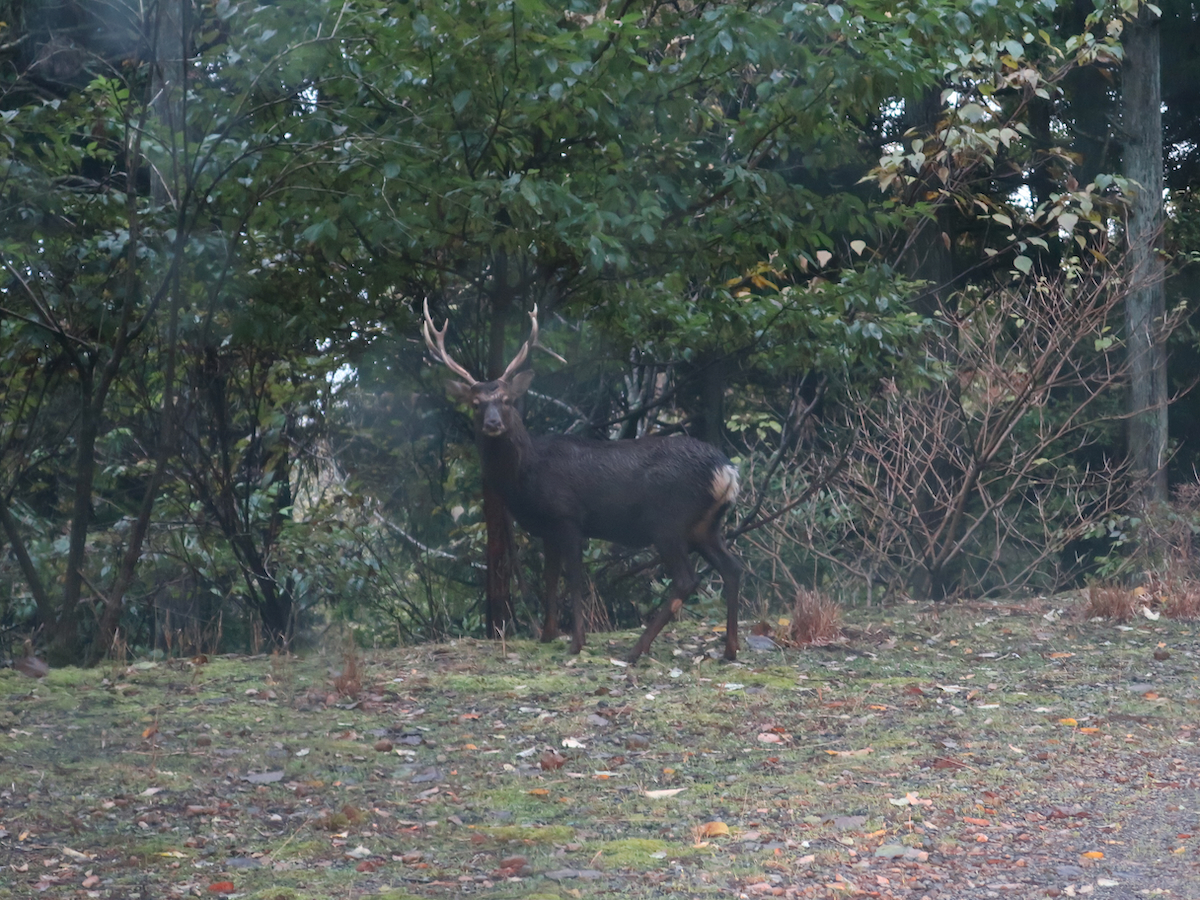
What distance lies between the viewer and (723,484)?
9.62 m

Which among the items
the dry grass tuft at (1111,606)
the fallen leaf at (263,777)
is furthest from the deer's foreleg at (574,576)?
the dry grass tuft at (1111,606)

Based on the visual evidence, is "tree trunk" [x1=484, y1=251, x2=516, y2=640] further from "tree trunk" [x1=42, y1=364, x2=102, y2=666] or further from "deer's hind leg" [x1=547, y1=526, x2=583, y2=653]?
"tree trunk" [x1=42, y1=364, x2=102, y2=666]

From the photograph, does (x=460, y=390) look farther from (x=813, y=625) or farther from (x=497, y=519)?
(x=813, y=625)

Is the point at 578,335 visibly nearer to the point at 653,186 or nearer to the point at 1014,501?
the point at 653,186

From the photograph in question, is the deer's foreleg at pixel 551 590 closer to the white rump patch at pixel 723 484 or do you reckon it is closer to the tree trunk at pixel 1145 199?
the white rump patch at pixel 723 484

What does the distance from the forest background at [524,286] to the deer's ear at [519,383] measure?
75 centimetres

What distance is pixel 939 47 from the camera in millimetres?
9523

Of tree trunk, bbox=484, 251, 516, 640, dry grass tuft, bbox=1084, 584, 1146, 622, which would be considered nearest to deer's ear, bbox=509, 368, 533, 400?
tree trunk, bbox=484, 251, 516, 640

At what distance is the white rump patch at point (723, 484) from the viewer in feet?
31.6

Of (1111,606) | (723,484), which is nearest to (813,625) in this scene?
(723,484)

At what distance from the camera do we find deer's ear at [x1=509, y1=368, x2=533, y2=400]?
31.4 ft

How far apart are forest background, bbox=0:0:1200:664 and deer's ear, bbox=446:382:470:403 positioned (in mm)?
732

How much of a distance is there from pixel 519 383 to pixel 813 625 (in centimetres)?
268

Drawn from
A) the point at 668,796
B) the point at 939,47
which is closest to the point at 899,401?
the point at 939,47
